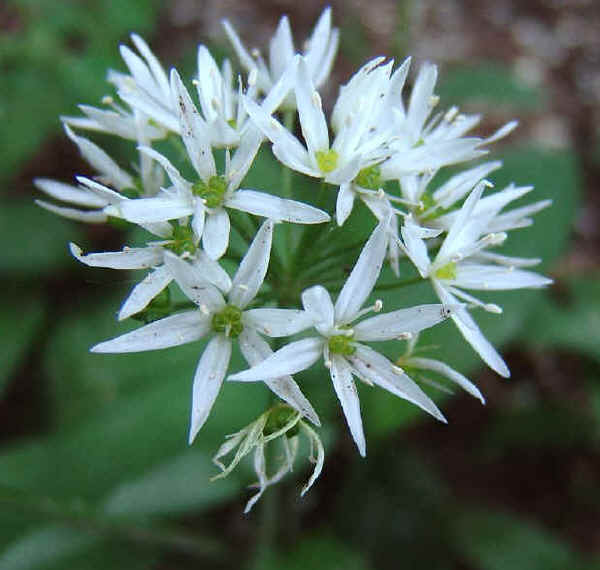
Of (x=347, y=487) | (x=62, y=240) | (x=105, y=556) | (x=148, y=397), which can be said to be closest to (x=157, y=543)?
(x=105, y=556)

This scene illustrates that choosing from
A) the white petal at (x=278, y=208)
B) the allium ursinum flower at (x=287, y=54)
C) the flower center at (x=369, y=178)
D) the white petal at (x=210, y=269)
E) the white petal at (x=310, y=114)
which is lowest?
the white petal at (x=210, y=269)

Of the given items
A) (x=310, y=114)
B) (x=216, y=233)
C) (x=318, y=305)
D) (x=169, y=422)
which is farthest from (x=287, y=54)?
(x=169, y=422)

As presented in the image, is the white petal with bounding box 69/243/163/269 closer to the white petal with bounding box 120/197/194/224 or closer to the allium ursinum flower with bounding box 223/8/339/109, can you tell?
the white petal with bounding box 120/197/194/224

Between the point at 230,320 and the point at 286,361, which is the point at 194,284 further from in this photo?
the point at 286,361

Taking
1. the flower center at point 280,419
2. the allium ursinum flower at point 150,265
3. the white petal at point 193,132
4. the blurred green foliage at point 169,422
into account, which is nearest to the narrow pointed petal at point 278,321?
the allium ursinum flower at point 150,265

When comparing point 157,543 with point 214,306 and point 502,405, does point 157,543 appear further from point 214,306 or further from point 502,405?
point 502,405

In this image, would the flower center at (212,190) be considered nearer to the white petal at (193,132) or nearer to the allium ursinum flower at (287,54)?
the white petal at (193,132)
